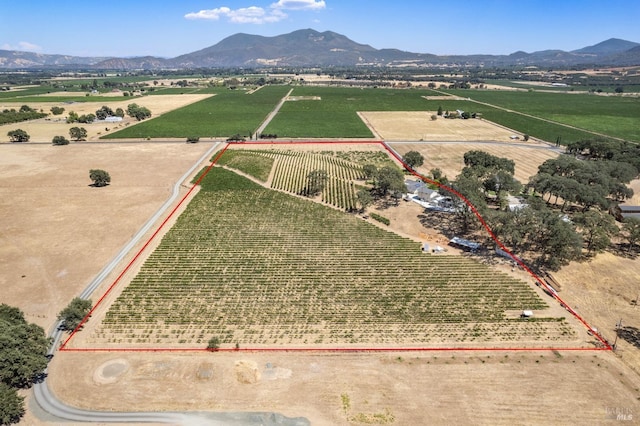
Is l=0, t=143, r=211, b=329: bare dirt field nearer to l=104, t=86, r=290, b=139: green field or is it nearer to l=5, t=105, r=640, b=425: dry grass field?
l=5, t=105, r=640, b=425: dry grass field

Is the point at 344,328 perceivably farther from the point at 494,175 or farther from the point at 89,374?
the point at 494,175

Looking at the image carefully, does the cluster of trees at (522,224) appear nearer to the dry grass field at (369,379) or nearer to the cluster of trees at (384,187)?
the dry grass field at (369,379)

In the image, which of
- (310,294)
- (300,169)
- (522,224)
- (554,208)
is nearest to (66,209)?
(300,169)

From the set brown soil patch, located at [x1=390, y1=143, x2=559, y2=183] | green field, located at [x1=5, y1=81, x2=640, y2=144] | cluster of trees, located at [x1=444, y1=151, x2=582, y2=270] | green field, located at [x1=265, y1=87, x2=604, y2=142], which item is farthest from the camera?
green field, located at [x1=265, y1=87, x2=604, y2=142]

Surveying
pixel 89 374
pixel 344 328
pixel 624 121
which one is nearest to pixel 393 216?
pixel 344 328

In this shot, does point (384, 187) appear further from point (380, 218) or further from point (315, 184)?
point (315, 184)

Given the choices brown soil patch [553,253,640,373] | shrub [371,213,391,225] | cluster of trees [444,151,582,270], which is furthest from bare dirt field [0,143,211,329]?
brown soil patch [553,253,640,373]
